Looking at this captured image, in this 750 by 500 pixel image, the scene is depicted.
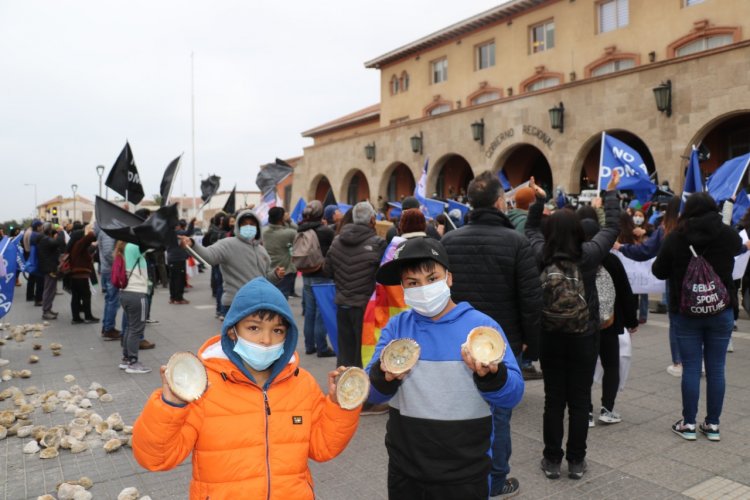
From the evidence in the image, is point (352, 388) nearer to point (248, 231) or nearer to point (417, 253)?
point (417, 253)

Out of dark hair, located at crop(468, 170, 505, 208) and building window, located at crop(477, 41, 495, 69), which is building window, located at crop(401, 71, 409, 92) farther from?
dark hair, located at crop(468, 170, 505, 208)

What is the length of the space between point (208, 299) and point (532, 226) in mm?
11825

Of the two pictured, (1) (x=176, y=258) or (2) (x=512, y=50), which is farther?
(2) (x=512, y=50)

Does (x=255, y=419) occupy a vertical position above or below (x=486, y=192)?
below

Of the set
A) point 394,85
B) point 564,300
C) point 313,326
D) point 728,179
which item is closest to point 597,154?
point 728,179

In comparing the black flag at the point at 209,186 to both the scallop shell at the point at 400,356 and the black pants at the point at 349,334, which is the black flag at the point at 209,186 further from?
the scallop shell at the point at 400,356

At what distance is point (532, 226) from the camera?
4.65 m

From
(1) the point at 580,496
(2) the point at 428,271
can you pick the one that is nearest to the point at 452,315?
(2) the point at 428,271

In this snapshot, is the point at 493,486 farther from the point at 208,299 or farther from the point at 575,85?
the point at 575,85

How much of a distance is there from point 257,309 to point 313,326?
236 inches

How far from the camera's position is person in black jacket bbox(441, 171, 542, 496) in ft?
12.8

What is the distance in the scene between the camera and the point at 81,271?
35.6ft

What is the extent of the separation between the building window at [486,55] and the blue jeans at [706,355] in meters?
25.9

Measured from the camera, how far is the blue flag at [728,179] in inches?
349
